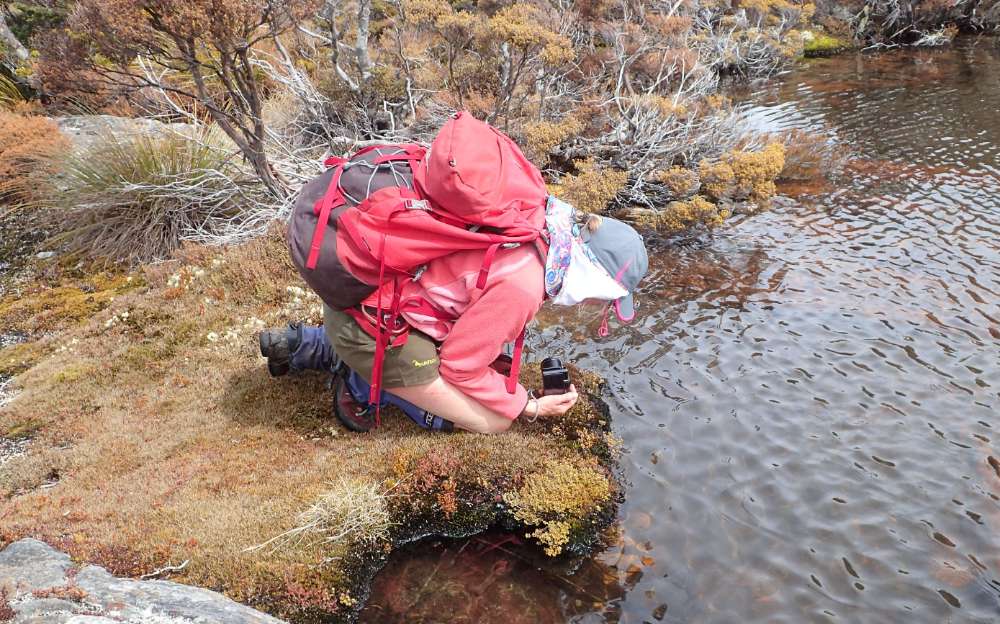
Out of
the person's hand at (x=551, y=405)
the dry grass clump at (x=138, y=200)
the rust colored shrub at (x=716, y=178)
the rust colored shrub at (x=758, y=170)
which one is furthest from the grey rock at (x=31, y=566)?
the rust colored shrub at (x=758, y=170)

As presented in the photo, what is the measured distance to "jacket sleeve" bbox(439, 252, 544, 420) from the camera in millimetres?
4309

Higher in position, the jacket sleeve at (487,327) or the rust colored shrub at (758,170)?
the jacket sleeve at (487,327)

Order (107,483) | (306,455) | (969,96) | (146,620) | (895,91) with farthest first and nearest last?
(895,91)
(969,96)
(306,455)
(107,483)
(146,620)

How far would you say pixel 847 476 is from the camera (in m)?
5.44

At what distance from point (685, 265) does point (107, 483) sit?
769 cm

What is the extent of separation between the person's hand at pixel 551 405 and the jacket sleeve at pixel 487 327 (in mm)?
644

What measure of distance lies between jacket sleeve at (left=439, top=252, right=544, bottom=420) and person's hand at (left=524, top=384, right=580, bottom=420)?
2.11ft

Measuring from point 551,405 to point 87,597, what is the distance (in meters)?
3.42

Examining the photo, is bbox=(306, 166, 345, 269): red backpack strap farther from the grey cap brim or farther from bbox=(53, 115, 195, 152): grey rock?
bbox=(53, 115, 195, 152): grey rock

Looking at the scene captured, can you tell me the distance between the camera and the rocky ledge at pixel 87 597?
123 inches

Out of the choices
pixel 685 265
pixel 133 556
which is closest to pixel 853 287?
pixel 685 265

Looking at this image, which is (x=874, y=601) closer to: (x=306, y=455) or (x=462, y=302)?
(x=462, y=302)

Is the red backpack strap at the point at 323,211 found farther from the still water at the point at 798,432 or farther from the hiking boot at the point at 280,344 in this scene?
the still water at the point at 798,432

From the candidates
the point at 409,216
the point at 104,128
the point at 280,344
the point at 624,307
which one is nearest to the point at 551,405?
the point at 624,307
